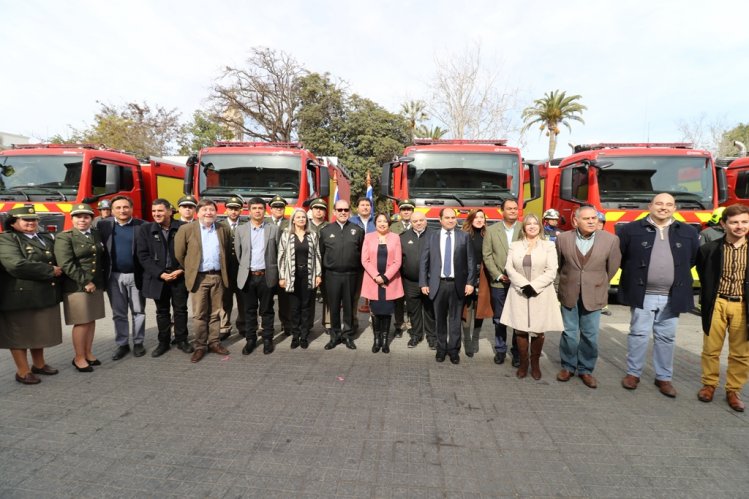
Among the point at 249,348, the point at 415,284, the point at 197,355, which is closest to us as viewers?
the point at 197,355

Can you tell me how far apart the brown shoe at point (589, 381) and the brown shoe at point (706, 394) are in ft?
2.92

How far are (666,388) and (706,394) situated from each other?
314 millimetres

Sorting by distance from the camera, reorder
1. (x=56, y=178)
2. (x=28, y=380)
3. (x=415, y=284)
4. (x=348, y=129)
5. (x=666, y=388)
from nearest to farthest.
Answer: (x=666, y=388)
(x=28, y=380)
(x=415, y=284)
(x=56, y=178)
(x=348, y=129)

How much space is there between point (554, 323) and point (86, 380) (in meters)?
5.03

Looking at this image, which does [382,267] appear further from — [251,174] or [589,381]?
[251,174]

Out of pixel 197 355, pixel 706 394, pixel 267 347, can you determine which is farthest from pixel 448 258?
pixel 197 355

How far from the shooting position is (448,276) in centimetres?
487

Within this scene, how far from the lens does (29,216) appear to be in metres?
4.09

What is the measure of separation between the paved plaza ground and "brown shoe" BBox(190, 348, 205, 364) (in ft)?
0.71

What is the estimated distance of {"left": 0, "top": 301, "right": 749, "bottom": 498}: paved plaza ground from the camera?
263cm

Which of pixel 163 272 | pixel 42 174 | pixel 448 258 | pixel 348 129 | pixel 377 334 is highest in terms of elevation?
pixel 348 129

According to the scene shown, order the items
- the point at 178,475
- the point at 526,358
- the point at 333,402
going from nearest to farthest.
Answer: the point at 178,475 < the point at 333,402 < the point at 526,358

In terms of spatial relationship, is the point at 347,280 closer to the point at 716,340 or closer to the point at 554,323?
the point at 554,323

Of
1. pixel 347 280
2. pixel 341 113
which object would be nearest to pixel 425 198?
pixel 347 280
